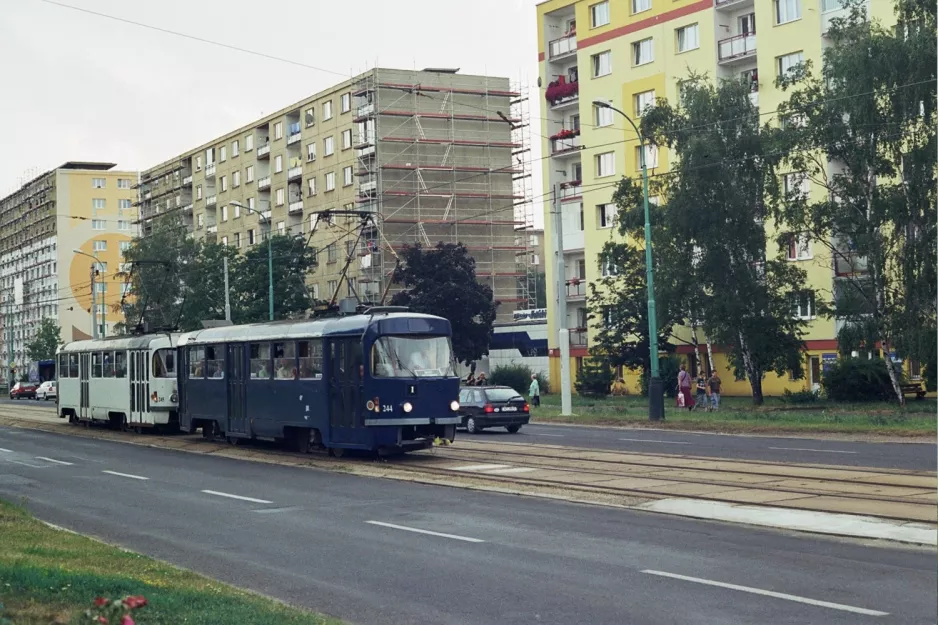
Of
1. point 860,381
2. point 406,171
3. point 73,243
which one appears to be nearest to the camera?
point 860,381

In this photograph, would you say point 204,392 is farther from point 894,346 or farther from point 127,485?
point 894,346

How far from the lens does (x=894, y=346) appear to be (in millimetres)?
38812

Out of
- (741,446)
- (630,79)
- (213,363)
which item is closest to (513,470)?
(741,446)

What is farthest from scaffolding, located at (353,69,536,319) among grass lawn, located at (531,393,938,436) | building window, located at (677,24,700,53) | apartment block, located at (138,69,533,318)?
grass lawn, located at (531,393,938,436)

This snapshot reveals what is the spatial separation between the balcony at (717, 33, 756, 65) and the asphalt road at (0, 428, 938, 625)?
42561 mm

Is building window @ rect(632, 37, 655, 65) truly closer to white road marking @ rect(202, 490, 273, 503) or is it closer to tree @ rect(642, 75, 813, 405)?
tree @ rect(642, 75, 813, 405)

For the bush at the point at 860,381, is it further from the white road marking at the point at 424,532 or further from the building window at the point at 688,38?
the white road marking at the point at 424,532

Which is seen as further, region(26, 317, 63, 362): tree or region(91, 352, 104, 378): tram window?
region(26, 317, 63, 362): tree

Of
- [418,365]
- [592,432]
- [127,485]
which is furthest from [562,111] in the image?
[127,485]

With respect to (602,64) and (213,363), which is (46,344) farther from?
(213,363)

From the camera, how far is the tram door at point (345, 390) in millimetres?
23375

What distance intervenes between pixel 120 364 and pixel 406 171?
45.3 m

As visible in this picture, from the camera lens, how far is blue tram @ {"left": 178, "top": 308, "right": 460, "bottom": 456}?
23.2 metres

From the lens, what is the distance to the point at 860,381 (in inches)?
1730
